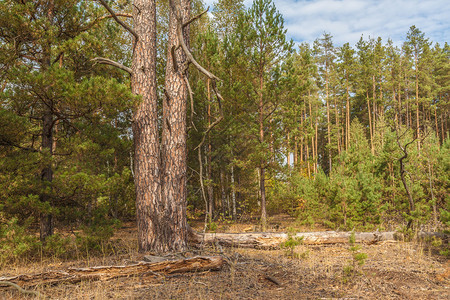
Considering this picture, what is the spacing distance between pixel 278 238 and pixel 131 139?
682 cm

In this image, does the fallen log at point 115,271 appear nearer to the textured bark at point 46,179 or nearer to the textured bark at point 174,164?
the textured bark at point 174,164

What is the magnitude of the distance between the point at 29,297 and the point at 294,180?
9691 mm

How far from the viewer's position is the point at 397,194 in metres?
8.52

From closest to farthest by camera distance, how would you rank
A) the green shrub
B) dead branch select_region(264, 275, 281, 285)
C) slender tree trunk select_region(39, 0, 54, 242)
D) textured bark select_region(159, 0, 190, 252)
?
dead branch select_region(264, 275, 281, 285)
the green shrub
textured bark select_region(159, 0, 190, 252)
slender tree trunk select_region(39, 0, 54, 242)

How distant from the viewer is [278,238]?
248 inches

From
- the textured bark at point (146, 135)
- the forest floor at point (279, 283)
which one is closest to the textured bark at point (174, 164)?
the textured bark at point (146, 135)

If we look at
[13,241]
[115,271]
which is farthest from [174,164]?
[13,241]

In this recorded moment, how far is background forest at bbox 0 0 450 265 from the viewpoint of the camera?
4.76 m

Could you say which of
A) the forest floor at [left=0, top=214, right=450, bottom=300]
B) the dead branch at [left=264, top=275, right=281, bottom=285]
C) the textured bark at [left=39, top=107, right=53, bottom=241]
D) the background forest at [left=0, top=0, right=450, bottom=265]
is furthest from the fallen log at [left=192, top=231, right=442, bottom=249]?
the textured bark at [left=39, top=107, right=53, bottom=241]

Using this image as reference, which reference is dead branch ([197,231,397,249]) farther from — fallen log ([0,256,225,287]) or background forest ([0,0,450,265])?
fallen log ([0,256,225,287])

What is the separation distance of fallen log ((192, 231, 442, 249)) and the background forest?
2.27ft

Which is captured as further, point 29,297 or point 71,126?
point 71,126

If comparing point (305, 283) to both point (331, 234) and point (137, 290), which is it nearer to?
point (137, 290)

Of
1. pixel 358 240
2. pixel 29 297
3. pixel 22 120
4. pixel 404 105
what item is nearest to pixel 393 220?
pixel 358 240
